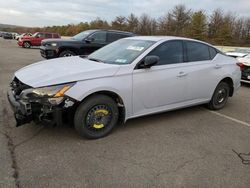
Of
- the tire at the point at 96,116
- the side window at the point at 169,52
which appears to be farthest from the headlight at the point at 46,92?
the side window at the point at 169,52

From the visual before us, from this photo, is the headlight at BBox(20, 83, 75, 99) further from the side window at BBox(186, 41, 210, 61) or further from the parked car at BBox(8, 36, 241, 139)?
the side window at BBox(186, 41, 210, 61)

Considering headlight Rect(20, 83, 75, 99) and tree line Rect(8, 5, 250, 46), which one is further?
tree line Rect(8, 5, 250, 46)

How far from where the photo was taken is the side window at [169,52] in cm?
455

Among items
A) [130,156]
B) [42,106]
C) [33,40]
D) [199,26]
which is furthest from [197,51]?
[199,26]

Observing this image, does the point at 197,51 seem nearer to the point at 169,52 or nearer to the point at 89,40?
the point at 169,52

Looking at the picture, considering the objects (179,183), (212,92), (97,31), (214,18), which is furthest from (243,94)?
(214,18)

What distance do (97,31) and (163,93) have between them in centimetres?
809

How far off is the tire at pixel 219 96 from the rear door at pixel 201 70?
241 millimetres

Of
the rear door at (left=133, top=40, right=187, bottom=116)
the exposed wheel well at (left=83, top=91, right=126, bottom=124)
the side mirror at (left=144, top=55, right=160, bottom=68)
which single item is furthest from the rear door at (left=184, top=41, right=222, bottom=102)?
the exposed wheel well at (left=83, top=91, right=126, bottom=124)

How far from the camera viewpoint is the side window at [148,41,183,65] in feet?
14.9

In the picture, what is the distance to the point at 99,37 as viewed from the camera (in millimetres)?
11781

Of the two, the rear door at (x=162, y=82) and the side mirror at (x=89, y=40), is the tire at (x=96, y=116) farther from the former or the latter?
the side mirror at (x=89, y=40)

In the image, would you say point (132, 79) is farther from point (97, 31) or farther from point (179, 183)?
point (97, 31)

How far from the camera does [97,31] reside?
11.8 meters
